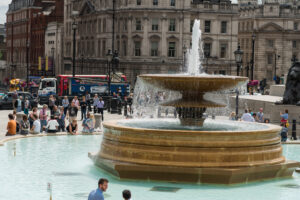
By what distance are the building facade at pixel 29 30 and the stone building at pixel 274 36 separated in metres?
32.4

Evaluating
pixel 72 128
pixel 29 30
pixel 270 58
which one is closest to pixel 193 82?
pixel 72 128

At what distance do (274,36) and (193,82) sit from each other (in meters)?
88.0

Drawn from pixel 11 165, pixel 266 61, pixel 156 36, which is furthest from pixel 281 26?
pixel 11 165

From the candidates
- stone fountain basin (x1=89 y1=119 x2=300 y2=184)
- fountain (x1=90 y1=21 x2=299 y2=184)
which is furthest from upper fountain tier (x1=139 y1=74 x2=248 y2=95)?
stone fountain basin (x1=89 y1=119 x2=300 y2=184)

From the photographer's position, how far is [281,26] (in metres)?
103

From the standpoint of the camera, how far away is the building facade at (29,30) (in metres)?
112

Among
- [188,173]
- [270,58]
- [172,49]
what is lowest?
[188,173]

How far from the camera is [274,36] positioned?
103688 millimetres

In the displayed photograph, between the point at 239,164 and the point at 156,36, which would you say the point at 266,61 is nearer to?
the point at 156,36

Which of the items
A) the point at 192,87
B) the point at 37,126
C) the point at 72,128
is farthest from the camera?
the point at 72,128

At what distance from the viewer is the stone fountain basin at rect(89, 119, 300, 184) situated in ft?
53.0

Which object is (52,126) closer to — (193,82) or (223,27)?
(193,82)

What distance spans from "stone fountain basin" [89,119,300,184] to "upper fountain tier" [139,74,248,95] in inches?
80.2

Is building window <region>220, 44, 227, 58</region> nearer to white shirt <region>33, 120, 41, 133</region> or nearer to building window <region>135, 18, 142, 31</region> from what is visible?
building window <region>135, 18, 142, 31</region>
